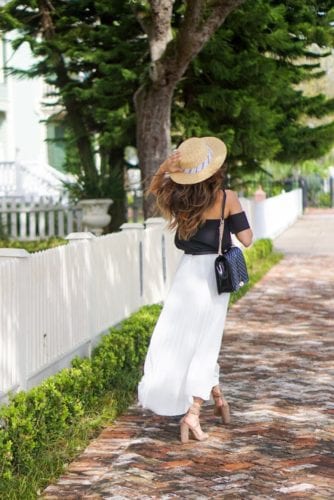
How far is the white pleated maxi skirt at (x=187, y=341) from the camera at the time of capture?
272 inches

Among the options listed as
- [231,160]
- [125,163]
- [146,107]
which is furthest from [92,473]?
[125,163]

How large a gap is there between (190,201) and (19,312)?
1.28 metres

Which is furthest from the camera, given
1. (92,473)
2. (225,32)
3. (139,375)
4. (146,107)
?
(225,32)

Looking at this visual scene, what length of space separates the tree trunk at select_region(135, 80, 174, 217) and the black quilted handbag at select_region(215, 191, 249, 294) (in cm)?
884

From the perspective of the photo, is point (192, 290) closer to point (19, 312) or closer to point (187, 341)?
point (187, 341)

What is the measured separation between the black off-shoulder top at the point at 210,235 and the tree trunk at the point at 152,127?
878 cm

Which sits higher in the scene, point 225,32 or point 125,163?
point 225,32

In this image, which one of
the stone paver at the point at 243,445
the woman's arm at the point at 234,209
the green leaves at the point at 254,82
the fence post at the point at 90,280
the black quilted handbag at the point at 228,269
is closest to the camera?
the stone paver at the point at 243,445

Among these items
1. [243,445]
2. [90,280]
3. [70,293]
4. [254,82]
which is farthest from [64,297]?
[254,82]

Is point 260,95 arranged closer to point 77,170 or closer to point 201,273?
point 77,170

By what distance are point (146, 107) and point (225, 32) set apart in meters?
3.05

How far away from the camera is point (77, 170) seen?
70.7 feet

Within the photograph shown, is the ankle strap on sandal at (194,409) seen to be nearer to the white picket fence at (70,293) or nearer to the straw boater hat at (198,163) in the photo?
the white picket fence at (70,293)

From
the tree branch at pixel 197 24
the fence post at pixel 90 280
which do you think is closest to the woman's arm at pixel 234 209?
the fence post at pixel 90 280
